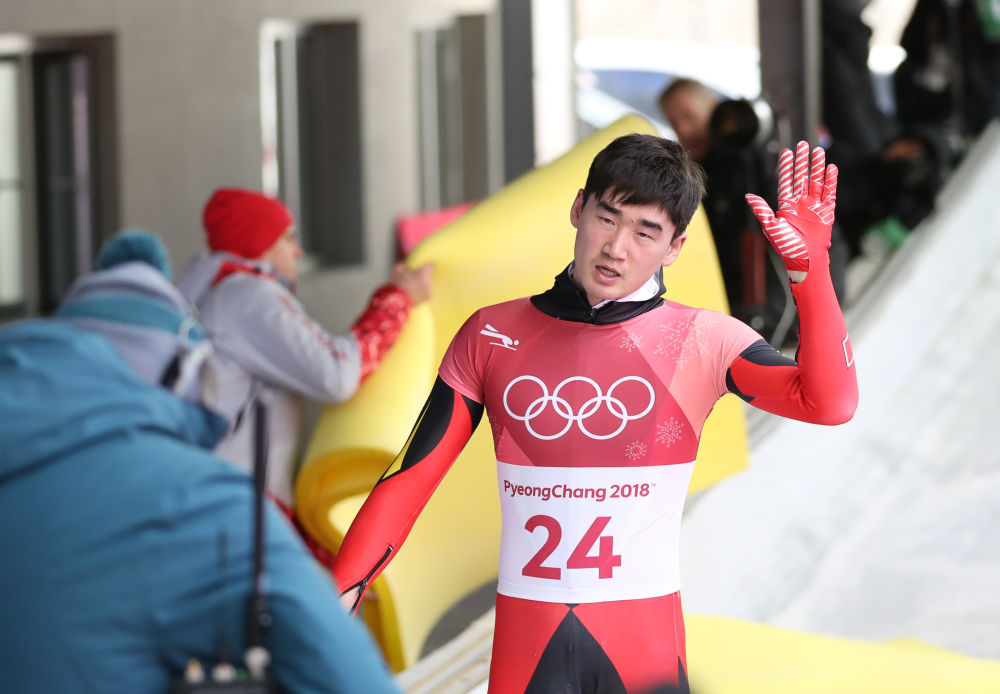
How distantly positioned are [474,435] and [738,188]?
76.8 inches

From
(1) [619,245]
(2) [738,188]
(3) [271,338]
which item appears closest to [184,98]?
(2) [738,188]

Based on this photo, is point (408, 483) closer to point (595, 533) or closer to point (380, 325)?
point (595, 533)

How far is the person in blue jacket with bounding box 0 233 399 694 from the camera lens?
1.15m

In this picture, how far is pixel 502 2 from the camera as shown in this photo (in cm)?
516

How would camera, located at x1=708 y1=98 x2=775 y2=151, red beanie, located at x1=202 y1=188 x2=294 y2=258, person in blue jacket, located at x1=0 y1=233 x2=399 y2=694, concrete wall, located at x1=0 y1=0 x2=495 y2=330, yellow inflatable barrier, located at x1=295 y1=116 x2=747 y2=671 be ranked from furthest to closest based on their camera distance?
concrete wall, located at x1=0 y1=0 x2=495 y2=330, camera, located at x1=708 y1=98 x2=775 y2=151, red beanie, located at x1=202 y1=188 x2=294 y2=258, yellow inflatable barrier, located at x1=295 y1=116 x2=747 y2=671, person in blue jacket, located at x1=0 y1=233 x2=399 y2=694

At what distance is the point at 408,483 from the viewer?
1.82m

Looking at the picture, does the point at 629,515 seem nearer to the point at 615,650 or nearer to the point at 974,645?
the point at 615,650

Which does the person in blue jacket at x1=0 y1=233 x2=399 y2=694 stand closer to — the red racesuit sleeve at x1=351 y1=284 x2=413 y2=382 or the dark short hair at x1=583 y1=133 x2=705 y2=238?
the dark short hair at x1=583 y1=133 x2=705 y2=238

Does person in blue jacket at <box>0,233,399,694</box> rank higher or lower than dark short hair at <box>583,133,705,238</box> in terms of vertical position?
lower

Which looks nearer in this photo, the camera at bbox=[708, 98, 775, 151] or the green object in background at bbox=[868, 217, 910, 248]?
the camera at bbox=[708, 98, 775, 151]

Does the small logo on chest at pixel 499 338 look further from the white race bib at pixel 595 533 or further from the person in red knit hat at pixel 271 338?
the person in red knit hat at pixel 271 338

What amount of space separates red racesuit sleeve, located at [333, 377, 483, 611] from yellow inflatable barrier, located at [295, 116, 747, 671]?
873 mm

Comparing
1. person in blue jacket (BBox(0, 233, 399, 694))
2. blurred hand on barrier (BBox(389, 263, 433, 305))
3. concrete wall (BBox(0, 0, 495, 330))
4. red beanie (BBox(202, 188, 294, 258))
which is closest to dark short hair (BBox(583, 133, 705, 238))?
person in blue jacket (BBox(0, 233, 399, 694))

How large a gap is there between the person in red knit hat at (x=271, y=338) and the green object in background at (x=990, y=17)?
4.60 metres
